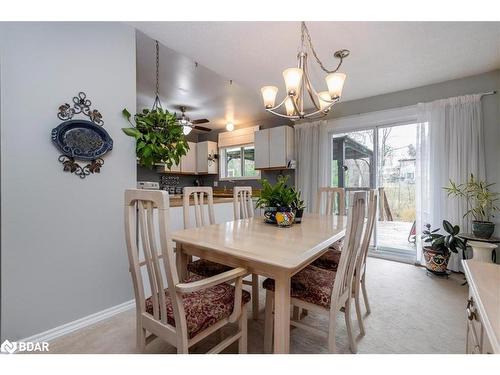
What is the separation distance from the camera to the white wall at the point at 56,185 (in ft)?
4.43

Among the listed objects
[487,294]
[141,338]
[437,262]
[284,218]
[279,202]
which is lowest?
[437,262]

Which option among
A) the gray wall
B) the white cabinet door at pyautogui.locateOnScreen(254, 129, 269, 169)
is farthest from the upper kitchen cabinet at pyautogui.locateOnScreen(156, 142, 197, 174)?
the gray wall

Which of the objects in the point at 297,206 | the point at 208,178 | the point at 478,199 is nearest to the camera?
the point at 297,206

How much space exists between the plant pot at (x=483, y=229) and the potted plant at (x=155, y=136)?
10.7 feet

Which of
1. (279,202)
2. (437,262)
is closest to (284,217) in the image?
(279,202)

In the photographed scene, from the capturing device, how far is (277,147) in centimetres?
404

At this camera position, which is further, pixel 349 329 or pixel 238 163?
pixel 238 163

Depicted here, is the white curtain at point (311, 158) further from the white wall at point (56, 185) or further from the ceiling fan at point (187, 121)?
the white wall at point (56, 185)

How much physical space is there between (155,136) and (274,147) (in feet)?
8.23

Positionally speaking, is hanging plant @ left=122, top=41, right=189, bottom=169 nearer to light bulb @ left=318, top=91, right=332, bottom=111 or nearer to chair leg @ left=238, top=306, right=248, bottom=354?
light bulb @ left=318, top=91, right=332, bottom=111

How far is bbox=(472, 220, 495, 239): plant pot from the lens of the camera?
233 centimetres

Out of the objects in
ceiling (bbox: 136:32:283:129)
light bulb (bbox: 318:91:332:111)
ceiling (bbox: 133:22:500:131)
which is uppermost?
ceiling (bbox: 136:32:283:129)

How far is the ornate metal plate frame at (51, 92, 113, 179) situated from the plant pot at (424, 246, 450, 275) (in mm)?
3623

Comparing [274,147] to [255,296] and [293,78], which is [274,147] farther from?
[255,296]
